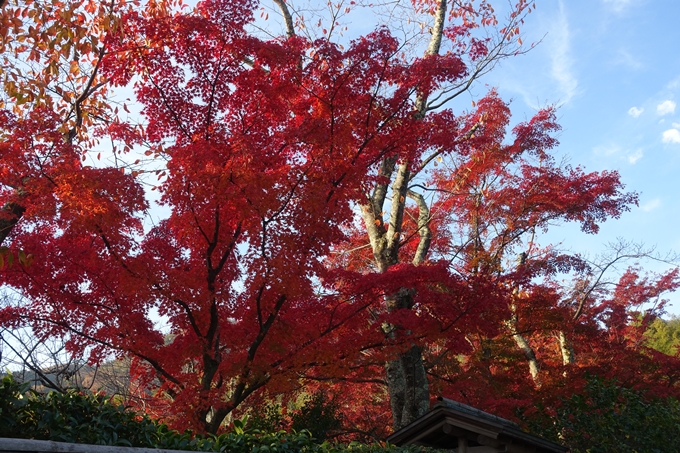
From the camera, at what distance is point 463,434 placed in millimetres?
9539

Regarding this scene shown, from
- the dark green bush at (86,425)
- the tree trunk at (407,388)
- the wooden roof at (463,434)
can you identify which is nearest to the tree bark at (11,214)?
the dark green bush at (86,425)

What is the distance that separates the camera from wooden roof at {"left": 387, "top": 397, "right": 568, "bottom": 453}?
9203 millimetres

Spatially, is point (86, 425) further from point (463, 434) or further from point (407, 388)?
point (407, 388)

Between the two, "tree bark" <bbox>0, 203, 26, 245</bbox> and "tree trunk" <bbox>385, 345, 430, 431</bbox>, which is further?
"tree trunk" <bbox>385, 345, 430, 431</bbox>

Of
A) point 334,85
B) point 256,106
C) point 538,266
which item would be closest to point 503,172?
point 538,266

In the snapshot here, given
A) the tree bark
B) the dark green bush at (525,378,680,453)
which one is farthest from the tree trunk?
the tree bark

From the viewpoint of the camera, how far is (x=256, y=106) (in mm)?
10469

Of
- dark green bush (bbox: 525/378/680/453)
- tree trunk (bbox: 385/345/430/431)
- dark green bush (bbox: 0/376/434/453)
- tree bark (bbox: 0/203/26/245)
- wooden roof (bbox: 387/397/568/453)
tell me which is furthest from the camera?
tree trunk (bbox: 385/345/430/431)

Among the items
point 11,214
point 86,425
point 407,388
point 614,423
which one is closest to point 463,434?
point 407,388


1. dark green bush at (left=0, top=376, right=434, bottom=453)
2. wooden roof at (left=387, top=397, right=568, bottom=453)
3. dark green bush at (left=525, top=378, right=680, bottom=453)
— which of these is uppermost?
dark green bush at (left=525, top=378, right=680, bottom=453)

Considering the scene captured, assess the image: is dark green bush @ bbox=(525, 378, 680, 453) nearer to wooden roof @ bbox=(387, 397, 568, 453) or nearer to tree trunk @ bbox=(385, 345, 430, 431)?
wooden roof @ bbox=(387, 397, 568, 453)

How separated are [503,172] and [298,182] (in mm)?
10776

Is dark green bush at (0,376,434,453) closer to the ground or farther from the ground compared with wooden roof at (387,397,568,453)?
closer to the ground

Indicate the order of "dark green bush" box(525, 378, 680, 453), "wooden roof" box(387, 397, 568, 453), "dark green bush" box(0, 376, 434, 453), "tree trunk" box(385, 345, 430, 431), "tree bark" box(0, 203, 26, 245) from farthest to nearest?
1. "tree trunk" box(385, 345, 430, 431)
2. "dark green bush" box(525, 378, 680, 453)
3. "tree bark" box(0, 203, 26, 245)
4. "wooden roof" box(387, 397, 568, 453)
5. "dark green bush" box(0, 376, 434, 453)
